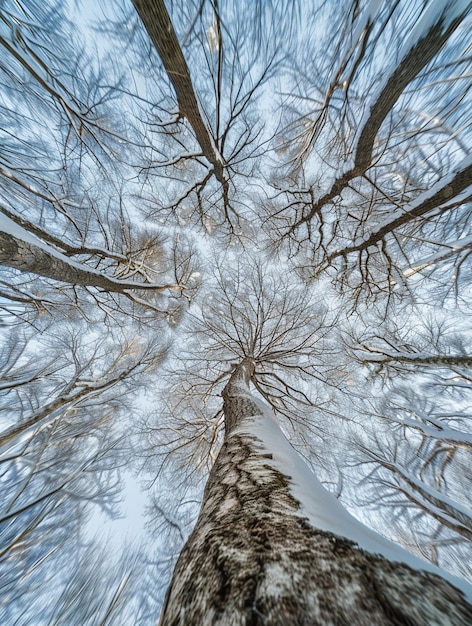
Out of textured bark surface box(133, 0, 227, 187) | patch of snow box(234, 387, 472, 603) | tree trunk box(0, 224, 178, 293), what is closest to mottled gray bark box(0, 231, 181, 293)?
tree trunk box(0, 224, 178, 293)

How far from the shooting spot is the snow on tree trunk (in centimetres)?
37

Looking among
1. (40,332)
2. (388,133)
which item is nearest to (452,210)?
(388,133)

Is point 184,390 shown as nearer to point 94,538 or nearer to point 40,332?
point 40,332

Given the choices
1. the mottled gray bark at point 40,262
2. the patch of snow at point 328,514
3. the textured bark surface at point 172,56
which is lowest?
the patch of snow at point 328,514

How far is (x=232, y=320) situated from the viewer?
398cm

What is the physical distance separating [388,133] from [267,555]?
157 inches

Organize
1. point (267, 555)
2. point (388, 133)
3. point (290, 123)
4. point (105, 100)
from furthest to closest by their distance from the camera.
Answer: point (290, 123), point (105, 100), point (388, 133), point (267, 555)

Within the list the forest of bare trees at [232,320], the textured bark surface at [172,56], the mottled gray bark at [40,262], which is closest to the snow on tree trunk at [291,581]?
the forest of bare trees at [232,320]

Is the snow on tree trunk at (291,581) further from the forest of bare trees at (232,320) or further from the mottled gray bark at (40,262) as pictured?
the mottled gray bark at (40,262)

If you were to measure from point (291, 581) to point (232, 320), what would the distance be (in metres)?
3.58

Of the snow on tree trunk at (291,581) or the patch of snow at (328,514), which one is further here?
the patch of snow at (328,514)

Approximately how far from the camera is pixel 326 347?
405 cm

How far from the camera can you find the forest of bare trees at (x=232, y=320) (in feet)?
2.64

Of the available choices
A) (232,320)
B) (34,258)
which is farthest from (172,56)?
(232,320)
